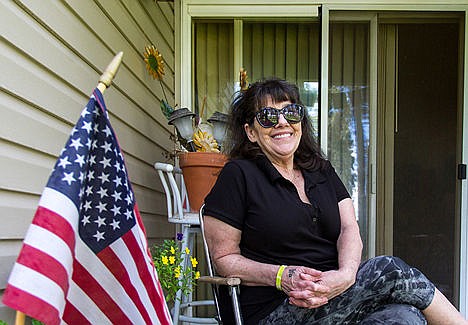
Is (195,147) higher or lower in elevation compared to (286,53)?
lower

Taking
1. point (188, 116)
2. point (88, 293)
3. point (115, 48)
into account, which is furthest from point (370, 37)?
point (88, 293)

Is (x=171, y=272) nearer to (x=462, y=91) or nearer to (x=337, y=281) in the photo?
(x=337, y=281)

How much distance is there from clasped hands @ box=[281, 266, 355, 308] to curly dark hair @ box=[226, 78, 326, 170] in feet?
1.63

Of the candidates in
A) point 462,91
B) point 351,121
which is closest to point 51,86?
point 351,121

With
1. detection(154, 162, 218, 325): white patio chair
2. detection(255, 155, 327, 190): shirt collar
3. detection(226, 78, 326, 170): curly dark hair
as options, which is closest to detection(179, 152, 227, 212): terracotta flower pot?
detection(154, 162, 218, 325): white patio chair

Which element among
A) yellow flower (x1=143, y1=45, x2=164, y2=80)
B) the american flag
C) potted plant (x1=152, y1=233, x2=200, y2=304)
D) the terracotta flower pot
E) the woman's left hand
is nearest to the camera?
the american flag

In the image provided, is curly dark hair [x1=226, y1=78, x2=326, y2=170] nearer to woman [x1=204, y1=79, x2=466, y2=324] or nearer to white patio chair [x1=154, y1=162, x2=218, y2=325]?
woman [x1=204, y1=79, x2=466, y2=324]

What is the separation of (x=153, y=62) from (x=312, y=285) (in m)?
1.81

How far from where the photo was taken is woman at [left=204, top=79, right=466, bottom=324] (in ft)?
5.27

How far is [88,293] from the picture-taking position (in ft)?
3.78

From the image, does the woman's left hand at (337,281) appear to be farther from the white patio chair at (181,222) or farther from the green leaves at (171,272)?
the white patio chair at (181,222)

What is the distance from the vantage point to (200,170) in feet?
9.22

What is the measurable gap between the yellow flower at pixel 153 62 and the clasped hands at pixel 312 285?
168 centimetres

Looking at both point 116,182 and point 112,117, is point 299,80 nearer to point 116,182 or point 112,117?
point 112,117
